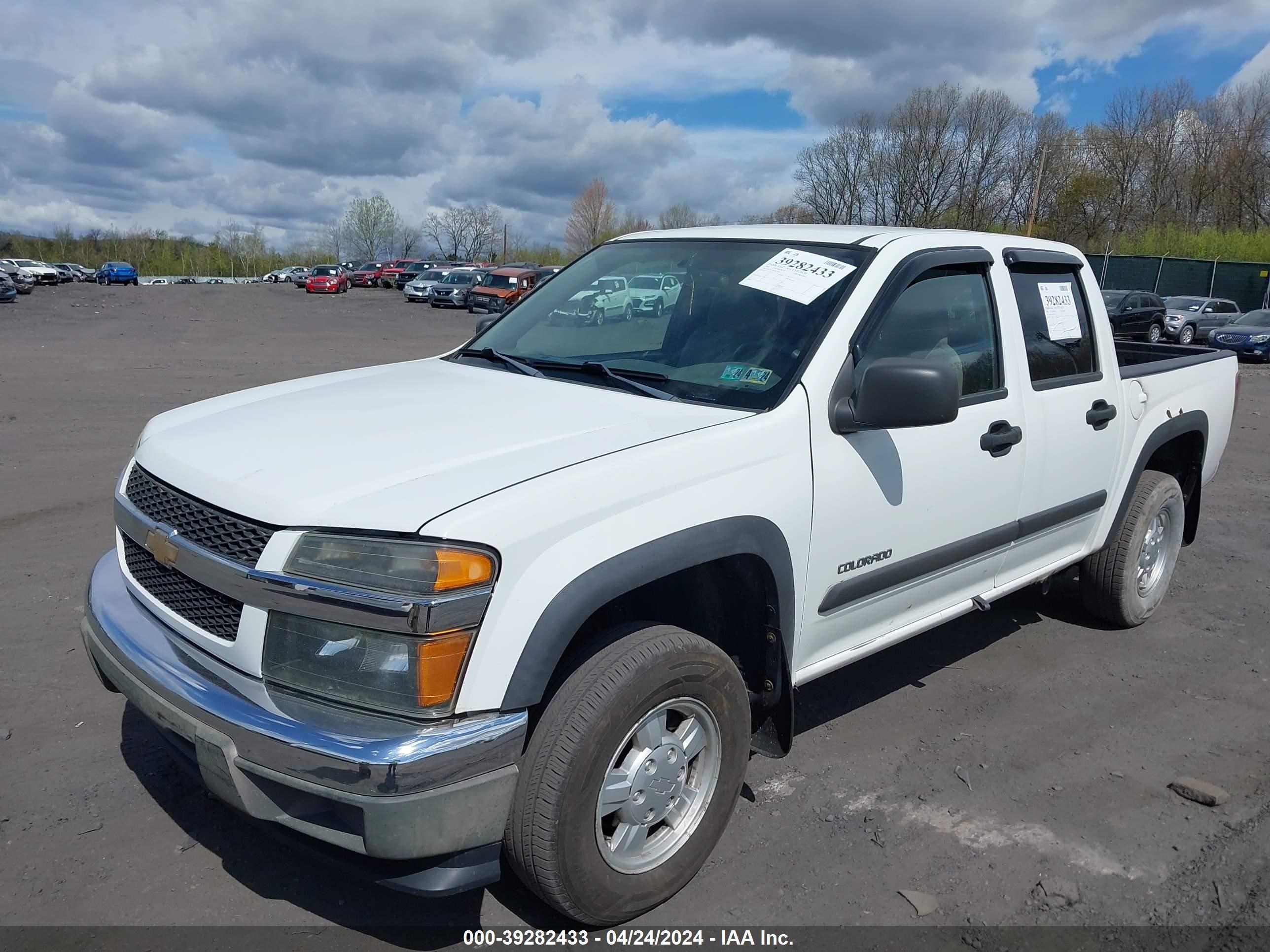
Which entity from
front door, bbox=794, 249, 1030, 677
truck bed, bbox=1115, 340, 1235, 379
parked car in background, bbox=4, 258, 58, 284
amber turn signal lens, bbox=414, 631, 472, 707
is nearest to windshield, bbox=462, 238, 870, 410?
front door, bbox=794, 249, 1030, 677

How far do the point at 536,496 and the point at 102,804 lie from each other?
2.05 metres

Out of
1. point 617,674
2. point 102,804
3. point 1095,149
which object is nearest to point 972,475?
point 617,674

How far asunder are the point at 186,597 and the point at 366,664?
0.70 m

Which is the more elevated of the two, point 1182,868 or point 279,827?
point 279,827

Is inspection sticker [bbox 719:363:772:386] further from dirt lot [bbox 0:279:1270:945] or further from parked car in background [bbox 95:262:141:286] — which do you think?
parked car in background [bbox 95:262:141:286]

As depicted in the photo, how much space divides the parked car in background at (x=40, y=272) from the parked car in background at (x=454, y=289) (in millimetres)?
20938

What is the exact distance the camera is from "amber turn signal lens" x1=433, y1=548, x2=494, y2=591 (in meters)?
2.17

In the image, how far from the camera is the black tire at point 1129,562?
16.0 feet

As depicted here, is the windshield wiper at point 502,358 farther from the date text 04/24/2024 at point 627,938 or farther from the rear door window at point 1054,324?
the rear door window at point 1054,324

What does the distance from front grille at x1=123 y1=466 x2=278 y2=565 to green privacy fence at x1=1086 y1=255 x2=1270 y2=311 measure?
40.1 metres

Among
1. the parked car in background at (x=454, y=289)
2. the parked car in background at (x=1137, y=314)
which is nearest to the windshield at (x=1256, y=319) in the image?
the parked car in background at (x=1137, y=314)

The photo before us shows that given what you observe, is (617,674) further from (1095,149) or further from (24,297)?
(1095,149)

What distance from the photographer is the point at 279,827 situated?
236 cm

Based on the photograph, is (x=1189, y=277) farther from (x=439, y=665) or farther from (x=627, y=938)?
(x=439, y=665)
